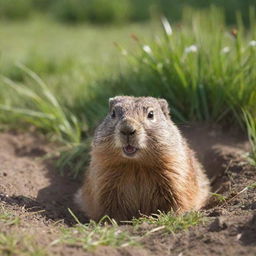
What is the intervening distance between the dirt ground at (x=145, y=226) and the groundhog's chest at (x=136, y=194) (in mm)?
352

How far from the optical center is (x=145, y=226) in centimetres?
378

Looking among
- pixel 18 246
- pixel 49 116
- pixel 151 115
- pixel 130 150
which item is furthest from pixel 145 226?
pixel 49 116

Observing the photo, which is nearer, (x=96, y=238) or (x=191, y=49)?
(x=96, y=238)

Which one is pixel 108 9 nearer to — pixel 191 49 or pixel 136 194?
pixel 191 49

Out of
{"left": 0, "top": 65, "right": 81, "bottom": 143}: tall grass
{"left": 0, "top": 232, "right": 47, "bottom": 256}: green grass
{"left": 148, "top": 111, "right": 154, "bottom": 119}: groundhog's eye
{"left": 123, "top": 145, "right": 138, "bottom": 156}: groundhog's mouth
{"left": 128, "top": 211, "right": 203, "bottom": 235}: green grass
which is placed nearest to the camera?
{"left": 0, "top": 232, "right": 47, "bottom": 256}: green grass

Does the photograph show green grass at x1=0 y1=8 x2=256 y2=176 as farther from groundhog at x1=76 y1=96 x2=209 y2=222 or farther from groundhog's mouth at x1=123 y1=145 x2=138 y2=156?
groundhog's mouth at x1=123 y1=145 x2=138 y2=156

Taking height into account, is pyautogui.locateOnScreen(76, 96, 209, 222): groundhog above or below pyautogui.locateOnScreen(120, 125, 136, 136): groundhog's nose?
below

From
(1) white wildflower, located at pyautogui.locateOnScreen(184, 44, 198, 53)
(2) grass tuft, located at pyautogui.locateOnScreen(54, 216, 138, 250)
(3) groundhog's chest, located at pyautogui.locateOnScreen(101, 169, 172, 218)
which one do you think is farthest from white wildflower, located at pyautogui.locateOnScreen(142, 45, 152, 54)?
(2) grass tuft, located at pyautogui.locateOnScreen(54, 216, 138, 250)

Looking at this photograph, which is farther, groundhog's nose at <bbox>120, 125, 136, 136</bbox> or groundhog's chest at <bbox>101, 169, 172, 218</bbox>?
groundhog's chest at <bbox>101, 169, 172, 218</bbox>

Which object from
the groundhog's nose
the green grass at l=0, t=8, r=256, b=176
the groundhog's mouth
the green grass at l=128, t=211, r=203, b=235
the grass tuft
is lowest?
the green grass at l=128, t=211, r=203, b=235

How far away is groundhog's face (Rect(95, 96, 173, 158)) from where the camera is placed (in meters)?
4.23

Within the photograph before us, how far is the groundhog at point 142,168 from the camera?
446cm

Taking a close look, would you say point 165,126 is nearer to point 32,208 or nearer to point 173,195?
point 173,195

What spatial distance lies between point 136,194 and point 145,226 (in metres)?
0.90
